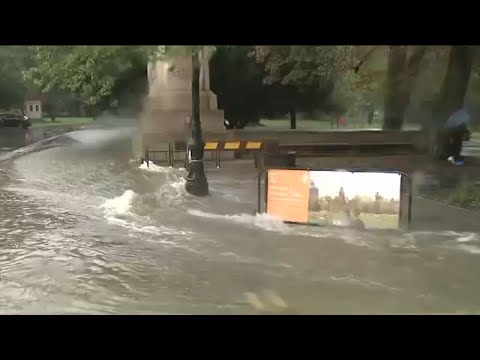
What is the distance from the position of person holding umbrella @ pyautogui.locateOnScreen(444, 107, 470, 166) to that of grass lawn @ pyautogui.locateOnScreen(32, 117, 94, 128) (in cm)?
309

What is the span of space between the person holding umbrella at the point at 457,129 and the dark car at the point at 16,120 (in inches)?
141

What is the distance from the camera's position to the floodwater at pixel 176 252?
354 centimetres

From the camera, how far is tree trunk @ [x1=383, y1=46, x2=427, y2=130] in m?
4.37

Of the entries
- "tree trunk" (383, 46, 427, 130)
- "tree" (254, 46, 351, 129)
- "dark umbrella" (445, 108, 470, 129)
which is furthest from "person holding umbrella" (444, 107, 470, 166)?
"tree" (254, 46, 351, 129)

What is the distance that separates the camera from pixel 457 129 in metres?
4.51

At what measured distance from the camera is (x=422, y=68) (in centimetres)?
443

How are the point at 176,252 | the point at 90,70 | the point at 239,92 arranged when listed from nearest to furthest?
the point at 176,252 → the point at 90,70 → the point at 239,92

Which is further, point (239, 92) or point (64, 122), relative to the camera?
point (239, 92)

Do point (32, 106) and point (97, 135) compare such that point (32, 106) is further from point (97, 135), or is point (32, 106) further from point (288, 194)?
Result: point (288, 194)

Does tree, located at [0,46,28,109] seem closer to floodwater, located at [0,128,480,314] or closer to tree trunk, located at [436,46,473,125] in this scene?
floodwater, located at [0,128,480,314]

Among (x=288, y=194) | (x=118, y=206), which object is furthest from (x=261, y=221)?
(x=118, y=206)

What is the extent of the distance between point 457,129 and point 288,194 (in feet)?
5.23

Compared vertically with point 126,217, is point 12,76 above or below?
above
